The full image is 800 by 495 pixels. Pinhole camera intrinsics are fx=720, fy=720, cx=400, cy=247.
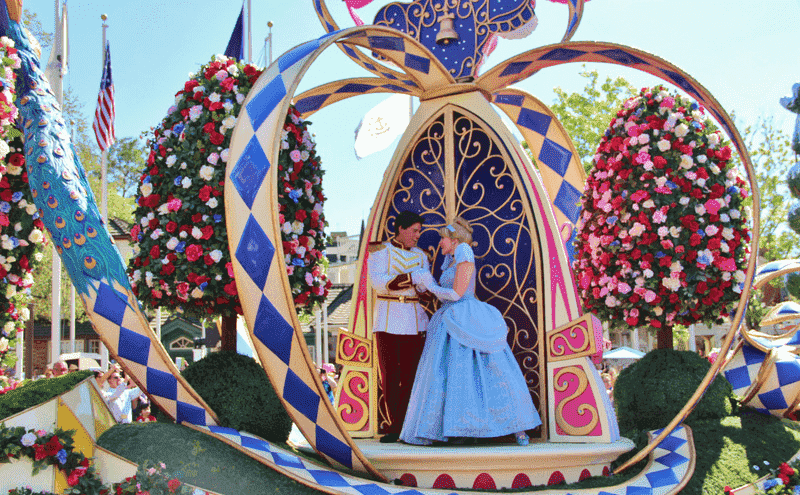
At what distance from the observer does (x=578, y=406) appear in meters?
5.45

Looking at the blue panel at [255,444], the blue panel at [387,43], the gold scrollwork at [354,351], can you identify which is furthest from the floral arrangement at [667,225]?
the blue panel at [255,444]

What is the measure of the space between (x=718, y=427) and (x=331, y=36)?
423 centimetres

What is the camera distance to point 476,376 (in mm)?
5219

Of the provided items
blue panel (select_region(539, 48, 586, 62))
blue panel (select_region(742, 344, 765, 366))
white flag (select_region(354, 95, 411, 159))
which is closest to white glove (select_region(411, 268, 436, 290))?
blue panel (select_region(539, 48, 586, 62))

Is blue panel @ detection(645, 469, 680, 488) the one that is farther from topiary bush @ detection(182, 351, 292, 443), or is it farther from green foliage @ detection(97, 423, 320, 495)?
topiary bush @ detection(182, 351, 292, 443)

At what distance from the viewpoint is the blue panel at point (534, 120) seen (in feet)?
24.5

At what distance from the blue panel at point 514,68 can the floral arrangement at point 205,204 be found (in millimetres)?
1822

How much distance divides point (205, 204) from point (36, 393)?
62.6 inches

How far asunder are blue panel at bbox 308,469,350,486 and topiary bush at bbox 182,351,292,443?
2.29 ft

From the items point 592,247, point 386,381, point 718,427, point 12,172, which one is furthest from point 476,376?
point 12,172

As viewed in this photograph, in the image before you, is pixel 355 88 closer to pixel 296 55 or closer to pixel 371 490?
pixel 296 55

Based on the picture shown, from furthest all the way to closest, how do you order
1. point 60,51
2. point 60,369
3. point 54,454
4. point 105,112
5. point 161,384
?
point 105,112, point 60,51, point 60,369, point 161,384, point 54,454

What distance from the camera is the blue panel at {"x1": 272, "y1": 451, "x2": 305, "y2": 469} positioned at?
13.9 feet

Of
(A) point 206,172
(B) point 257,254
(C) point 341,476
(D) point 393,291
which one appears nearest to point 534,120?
(D) point 393,291
